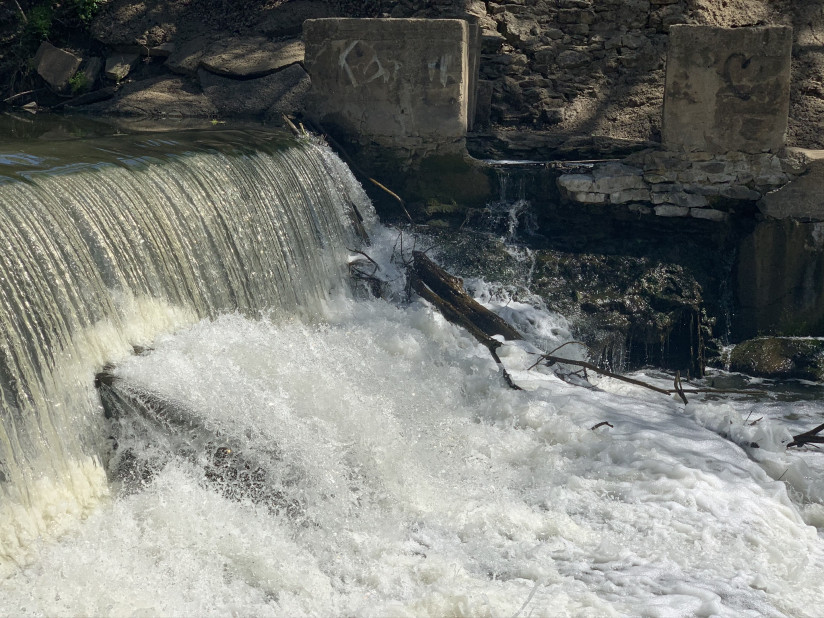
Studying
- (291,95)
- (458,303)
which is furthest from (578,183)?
(291,95)

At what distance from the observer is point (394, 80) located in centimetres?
645

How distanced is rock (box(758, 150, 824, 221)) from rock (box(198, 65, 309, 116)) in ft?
13.4

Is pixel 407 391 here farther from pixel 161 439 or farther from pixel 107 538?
pixel 107 538

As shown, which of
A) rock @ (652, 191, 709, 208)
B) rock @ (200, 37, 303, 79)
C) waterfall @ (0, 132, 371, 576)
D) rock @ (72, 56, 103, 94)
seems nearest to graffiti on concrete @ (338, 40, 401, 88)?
waterfall @ (0, 132, 371, 576)

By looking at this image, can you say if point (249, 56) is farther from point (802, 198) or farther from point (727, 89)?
point (802, 198)

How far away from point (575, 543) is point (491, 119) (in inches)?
170

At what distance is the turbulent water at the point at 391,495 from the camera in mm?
3363

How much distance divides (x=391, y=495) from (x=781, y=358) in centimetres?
322

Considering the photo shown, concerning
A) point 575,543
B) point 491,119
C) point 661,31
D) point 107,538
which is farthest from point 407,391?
point 661,31

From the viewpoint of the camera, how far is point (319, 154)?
6.39 metres

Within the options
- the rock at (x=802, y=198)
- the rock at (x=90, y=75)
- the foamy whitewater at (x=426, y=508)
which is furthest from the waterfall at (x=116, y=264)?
the rock at (x=90, y=75)

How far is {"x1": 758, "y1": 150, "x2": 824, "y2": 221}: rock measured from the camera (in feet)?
19.4

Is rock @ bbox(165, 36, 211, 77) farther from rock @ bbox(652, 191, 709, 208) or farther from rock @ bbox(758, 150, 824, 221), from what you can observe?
rock @ bbox(758, 150, 824, 221)

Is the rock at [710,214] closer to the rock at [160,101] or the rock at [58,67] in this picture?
the rock at [160,101]
